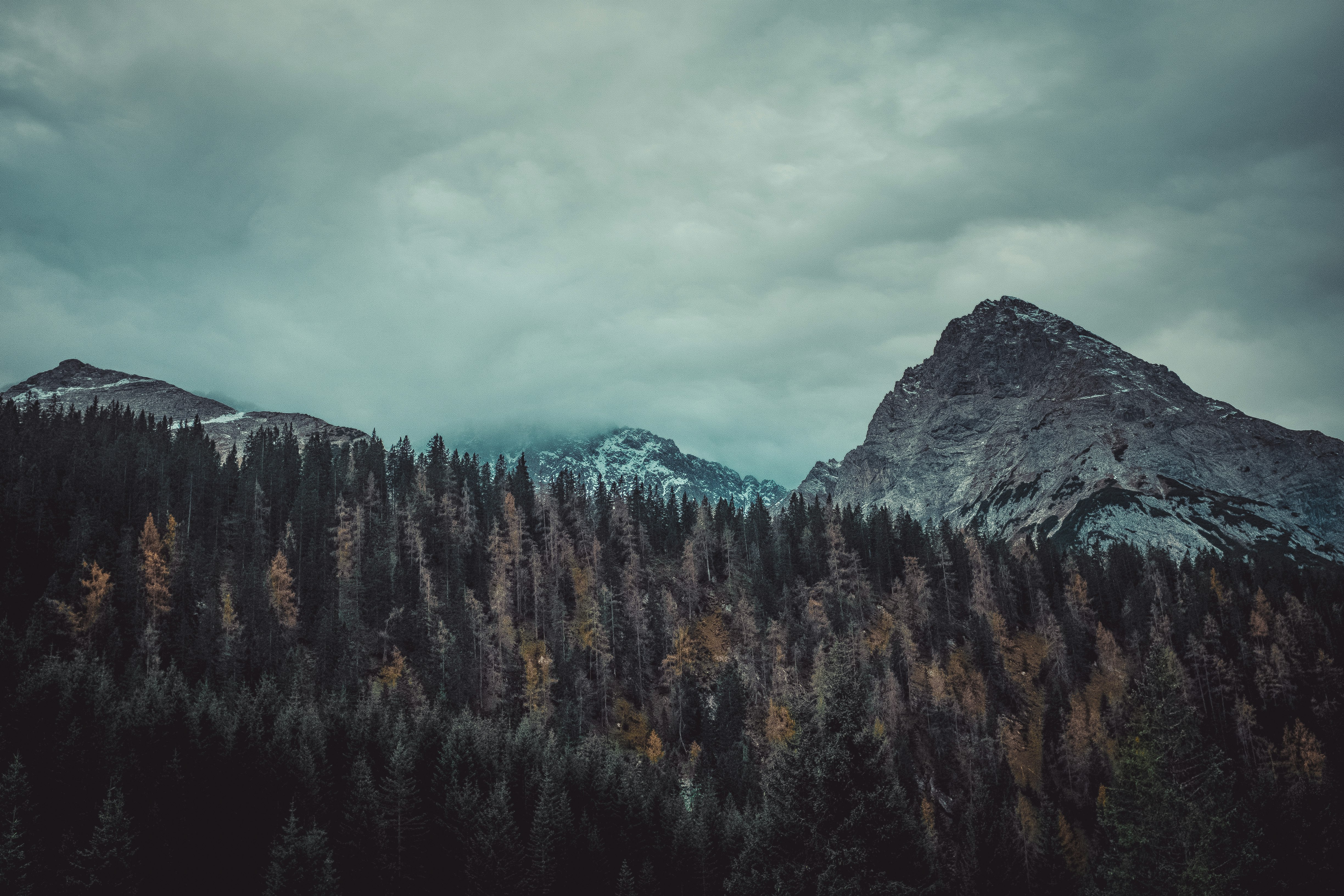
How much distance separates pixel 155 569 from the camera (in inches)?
4318

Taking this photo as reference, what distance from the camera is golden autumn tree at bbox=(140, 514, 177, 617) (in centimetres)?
10675

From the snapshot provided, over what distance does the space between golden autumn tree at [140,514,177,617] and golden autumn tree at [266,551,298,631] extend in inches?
481

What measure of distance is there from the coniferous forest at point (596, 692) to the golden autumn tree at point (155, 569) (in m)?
0.56

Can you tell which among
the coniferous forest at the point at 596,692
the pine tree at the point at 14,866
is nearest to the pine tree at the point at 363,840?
the coniferous forest at the point at 596,692

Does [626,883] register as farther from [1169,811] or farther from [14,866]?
[1169,811]

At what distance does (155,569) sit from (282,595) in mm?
16380

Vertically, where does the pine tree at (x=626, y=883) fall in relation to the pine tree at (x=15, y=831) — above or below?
below

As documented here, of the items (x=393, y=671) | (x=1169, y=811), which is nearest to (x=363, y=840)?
(x=1169, y=811)

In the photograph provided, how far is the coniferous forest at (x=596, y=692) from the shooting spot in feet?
167

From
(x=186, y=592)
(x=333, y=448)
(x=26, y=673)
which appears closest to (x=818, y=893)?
(x=26, y=673)

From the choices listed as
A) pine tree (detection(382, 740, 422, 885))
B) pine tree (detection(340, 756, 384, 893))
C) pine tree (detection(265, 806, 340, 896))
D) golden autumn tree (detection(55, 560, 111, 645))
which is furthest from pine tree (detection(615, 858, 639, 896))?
golden autumn tree (detection(55, 560, 111, 645))

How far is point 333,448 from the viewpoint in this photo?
195m

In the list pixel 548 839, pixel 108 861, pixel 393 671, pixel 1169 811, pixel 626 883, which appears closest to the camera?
pixel 108 861

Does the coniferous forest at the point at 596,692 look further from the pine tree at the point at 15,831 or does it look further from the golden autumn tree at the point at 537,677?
the golden autumn tree at the point at 537,677
